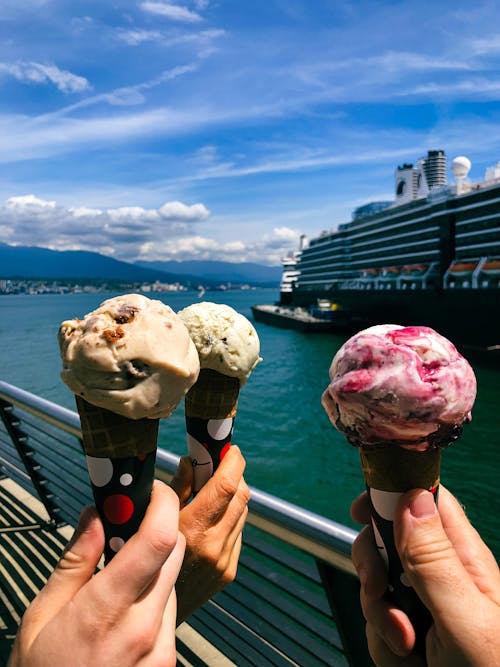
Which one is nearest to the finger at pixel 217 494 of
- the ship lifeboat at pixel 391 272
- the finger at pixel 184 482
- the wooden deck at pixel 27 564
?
the finger at pixel 184 482

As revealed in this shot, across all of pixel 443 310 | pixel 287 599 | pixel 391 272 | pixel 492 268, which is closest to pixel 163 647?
pixel 287 599

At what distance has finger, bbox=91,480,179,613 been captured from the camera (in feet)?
2.97

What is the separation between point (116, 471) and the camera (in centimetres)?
103

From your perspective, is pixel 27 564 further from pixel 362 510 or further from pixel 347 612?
pixel 362 510

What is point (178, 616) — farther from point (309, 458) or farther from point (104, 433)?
point (309, 458)

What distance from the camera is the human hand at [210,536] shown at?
47.4 inches

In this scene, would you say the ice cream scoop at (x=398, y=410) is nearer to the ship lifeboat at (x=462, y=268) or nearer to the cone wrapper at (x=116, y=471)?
the cone wrapper at (x=116, y=471)

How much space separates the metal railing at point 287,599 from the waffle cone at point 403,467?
0.38 metres

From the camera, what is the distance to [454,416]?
1022 millimetres

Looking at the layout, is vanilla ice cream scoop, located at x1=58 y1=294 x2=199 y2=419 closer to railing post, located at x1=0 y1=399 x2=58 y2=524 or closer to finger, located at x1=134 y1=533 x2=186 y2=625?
finger, located at x1=134 y1=533 x2=186 y2=625

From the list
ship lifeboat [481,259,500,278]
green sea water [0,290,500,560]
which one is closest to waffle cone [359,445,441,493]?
green sea water [0,290,500,560]

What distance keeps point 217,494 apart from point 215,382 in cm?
31

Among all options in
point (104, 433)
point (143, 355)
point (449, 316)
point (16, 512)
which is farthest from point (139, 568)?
point (449, 316)

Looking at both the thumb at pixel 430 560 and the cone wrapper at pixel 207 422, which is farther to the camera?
the cone wrapper at pixel 207 422
